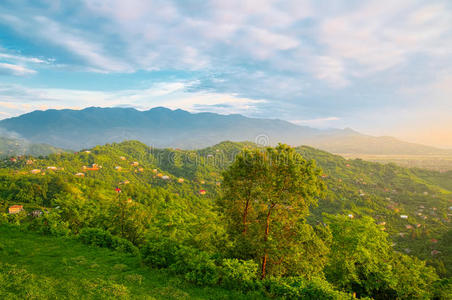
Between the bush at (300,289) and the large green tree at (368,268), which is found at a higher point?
the bush at (300,289)

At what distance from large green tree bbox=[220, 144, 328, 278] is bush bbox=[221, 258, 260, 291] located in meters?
1.17

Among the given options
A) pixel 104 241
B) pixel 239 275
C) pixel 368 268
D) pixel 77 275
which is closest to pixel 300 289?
pixel 239 275

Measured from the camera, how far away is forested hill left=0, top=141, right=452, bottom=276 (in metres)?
21.4

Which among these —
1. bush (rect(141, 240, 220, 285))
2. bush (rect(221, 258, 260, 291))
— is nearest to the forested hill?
bush (rect(141, 240, 220, 285))

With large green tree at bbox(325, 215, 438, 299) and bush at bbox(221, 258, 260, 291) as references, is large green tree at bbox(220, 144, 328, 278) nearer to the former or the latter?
bush at bbox(221, 258, 260, 291)

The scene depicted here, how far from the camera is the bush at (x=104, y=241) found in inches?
601

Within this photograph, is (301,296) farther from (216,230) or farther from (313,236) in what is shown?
(216,230)

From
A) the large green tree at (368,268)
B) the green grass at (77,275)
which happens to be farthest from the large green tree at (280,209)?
the large green tree at (368,268)

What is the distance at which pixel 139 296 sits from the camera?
884 centimetres

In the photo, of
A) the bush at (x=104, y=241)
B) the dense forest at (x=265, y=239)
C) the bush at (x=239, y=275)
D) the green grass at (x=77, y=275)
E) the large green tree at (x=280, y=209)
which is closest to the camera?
the green grass at (x=77, y=275)

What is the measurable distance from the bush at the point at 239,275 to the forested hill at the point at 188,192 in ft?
11.9

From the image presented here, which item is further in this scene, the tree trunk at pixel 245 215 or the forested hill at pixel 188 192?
the forested hill at pixel 188 192

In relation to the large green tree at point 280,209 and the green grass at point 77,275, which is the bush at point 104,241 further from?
the large green tree at point 280,209

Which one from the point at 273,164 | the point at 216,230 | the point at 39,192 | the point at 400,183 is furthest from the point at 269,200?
the point at 400,183
